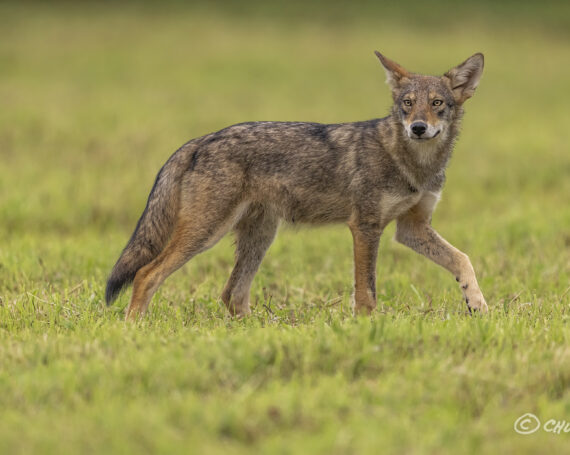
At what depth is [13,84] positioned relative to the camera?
856 inches

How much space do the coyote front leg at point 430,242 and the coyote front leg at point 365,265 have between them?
0.42 metres

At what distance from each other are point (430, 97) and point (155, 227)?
8.24 ft

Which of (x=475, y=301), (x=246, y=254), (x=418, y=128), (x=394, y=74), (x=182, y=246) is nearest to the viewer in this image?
(x=418, y=128)

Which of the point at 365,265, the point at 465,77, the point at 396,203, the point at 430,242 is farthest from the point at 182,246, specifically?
the point at 465,77

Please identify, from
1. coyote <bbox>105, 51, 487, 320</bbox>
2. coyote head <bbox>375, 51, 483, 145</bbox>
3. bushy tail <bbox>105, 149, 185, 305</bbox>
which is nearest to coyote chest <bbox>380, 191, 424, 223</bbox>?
coyote <bbox>105, 51, 487, 320</bbox>

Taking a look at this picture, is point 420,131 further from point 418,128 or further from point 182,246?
point 182,246

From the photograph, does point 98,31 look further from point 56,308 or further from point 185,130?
point 56,308

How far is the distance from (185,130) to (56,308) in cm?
1107

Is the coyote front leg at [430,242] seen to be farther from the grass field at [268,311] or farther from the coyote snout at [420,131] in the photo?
the coyote snout at [420,131]

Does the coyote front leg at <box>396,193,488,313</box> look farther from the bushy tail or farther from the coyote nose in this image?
the bushy tail

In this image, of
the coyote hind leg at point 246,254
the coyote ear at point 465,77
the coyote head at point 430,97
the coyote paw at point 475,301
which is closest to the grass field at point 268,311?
the coyote hind leg at point 246,254

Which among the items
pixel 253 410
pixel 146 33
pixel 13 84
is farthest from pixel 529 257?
→ pixel 146 33

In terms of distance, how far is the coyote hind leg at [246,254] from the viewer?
7133 millimetres

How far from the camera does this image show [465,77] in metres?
6.82
